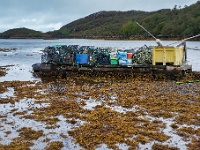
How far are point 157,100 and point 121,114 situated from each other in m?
3.42

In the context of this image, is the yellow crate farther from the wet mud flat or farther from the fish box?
the fish box

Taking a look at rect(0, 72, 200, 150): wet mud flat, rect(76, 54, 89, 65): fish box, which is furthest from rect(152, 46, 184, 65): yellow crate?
rect(76, 54, 89, 65): fish box

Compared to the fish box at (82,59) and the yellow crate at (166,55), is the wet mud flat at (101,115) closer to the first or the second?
the yellow crate at (166,55)

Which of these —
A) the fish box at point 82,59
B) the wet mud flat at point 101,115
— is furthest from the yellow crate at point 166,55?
the fish box at point 82,59

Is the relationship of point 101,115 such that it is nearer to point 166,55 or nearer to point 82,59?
point 166,55

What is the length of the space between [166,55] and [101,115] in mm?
13802

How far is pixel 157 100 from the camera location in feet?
58.3

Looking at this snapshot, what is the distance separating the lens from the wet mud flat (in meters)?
11.7

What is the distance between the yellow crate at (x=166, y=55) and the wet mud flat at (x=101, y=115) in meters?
3.35

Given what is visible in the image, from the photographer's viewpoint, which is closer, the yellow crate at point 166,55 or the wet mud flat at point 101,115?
the wet mud flat at point 101,115

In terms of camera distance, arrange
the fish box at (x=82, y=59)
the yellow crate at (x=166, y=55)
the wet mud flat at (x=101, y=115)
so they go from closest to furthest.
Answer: the wet mud flat at (x=101, y=115) < the yellow crate at (x=166, y=55) < the fish box at (x=82, y=59)

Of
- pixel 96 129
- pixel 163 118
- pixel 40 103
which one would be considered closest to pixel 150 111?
pixel 163 118

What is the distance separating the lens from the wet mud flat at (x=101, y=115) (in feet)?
38.3

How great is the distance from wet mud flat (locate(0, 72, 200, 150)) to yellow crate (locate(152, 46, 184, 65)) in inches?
132
